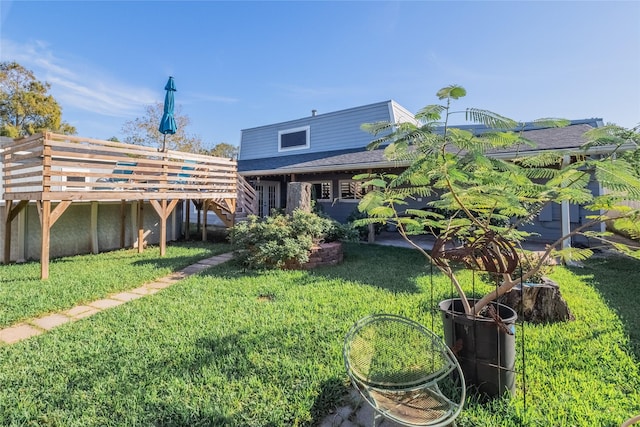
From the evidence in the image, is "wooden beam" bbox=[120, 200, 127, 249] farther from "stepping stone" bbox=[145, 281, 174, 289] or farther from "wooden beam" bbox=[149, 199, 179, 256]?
"stepping stone" bbox=[145, 281, 174, 289]

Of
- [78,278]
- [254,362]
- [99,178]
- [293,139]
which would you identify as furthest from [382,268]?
[293,139]

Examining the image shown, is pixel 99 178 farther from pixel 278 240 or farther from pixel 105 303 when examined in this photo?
pixel 278 240

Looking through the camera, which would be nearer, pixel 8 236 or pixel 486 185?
pixel 486 185

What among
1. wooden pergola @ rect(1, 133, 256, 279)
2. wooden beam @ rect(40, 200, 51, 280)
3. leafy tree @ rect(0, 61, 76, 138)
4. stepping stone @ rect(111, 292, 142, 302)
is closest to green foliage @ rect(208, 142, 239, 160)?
leafy tree @ rect(0, 61, 76, 138)

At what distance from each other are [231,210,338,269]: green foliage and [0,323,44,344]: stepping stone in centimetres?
338

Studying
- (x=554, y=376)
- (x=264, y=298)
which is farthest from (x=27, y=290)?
(x=554, y=376)

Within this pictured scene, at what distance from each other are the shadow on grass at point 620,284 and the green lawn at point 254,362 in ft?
0.14

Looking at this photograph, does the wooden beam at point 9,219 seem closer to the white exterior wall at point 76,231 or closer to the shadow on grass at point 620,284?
the white exterior wall at point 76,231

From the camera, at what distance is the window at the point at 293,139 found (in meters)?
15.9

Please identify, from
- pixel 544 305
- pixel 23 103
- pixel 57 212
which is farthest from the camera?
pixel 23 103

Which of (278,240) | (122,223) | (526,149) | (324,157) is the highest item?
(324,157)

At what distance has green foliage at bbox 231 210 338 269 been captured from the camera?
6305mm

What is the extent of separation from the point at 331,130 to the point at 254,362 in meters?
13.5

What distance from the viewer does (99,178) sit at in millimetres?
7441
